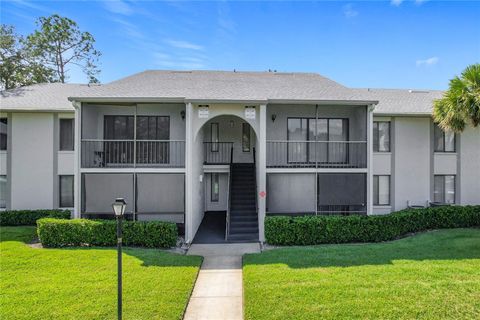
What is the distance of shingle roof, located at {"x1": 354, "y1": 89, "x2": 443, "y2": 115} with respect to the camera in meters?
13.3

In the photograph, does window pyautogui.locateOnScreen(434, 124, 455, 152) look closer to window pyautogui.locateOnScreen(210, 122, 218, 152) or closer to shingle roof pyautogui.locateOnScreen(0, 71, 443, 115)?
shingle roof pyautogui.locateOnScreen(0, 71, 443, 115)

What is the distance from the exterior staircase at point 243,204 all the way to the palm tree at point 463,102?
9.19 metres

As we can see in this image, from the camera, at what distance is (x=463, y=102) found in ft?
37.0

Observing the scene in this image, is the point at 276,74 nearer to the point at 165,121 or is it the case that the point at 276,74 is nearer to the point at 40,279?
the point at 165,121

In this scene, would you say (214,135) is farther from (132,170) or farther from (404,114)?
(404,114)

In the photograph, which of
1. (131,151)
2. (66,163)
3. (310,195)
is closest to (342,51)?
(310,195)

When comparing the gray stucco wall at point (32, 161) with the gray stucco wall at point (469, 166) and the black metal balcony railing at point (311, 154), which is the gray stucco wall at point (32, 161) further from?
the gray stucco wall at point (469, 166)

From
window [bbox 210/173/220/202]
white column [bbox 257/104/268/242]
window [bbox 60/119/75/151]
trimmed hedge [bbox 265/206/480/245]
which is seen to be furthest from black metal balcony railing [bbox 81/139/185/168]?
trimmed hedge [bbox 265/206/480/245]

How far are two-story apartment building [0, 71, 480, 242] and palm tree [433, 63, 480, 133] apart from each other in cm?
140

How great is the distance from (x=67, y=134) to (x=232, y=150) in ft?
27.4

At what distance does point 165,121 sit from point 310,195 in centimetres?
782

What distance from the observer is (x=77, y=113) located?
1099cm

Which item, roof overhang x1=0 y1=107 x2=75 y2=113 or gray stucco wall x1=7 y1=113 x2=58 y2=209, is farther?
gray stucco wall x1=7 y1=113 x2=58 y2=209

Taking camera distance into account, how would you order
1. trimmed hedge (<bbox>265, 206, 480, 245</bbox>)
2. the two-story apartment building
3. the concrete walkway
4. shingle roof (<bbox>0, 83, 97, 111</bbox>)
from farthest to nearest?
1. shingle roof (<bbox>0, 83, 97, 111</bbox>)
2. the two-story apartment building
3. trimmed hedge (<bbox>265, 206, 480, 245</bbox>)
4. the concrete walkway
